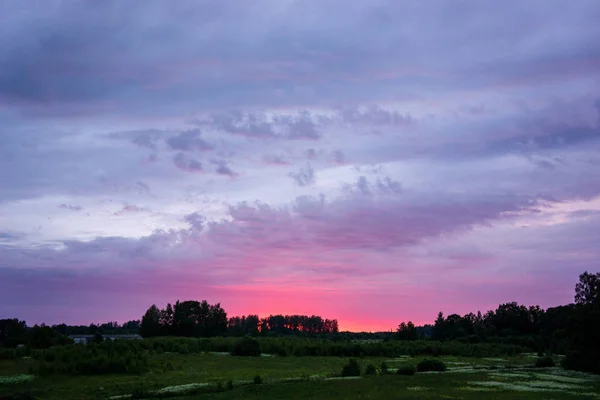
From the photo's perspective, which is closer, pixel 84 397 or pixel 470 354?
pixel 84 397

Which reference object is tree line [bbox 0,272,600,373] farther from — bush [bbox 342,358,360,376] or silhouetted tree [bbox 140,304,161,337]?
bush [bbox 342,358,360,376]

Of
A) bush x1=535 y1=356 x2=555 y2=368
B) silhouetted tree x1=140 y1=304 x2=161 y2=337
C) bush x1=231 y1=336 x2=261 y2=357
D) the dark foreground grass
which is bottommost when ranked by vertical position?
bush x1=535 y1=356 x2=555 y2=368

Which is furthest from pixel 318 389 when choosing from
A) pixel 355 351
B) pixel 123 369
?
pixel 355 351

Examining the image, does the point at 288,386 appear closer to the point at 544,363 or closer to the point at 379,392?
the point at 379,392

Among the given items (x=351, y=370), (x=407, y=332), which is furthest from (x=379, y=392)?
(x=407, y=332)

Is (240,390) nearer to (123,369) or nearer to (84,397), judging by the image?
(84,397)

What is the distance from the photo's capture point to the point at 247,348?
80.2 metres

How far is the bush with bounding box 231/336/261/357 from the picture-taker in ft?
261

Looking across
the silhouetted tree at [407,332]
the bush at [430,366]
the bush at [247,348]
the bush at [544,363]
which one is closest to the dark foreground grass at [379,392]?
the bush at [430,366]

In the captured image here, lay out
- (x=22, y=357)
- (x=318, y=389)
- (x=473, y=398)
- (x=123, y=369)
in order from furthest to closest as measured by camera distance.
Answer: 1. (x=22, y=357)
2. (x=123, y=369)
3. (x=318, y=389)
4. (x=473, y=398)

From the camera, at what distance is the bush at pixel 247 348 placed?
7962 cm

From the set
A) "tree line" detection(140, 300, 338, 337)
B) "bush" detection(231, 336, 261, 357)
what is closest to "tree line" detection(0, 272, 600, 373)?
"tree line" detection(140, 300, 338, 337)

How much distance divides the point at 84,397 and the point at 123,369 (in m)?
15.4

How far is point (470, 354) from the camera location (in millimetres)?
92875
